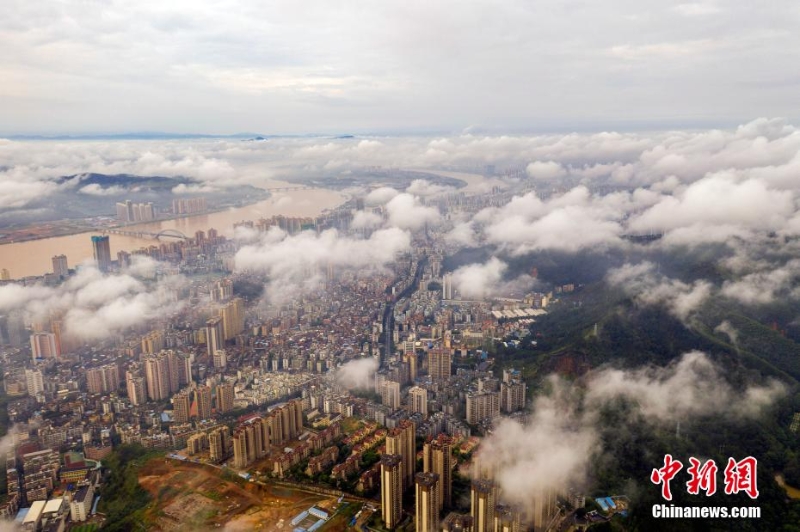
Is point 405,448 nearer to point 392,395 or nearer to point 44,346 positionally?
point 392,395

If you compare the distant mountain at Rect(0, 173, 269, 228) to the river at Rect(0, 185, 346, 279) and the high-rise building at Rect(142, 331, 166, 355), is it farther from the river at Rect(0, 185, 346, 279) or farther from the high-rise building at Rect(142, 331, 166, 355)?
the high-rise building at Rect(142, 331, 166, 355)

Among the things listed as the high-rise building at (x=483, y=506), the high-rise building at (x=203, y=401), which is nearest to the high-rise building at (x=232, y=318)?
the high-rise building at (x=203, y=401)

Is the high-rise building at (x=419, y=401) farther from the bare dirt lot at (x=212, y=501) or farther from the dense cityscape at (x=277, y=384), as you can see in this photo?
the bare dirt lot at (x=212, y=501)

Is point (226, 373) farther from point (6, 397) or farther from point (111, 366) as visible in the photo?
point (6, 397)

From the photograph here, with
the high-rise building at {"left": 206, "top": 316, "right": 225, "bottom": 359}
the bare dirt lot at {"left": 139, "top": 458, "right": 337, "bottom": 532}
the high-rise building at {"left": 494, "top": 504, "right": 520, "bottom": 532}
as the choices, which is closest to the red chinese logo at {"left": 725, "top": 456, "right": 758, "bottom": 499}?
the high-rise building at {"left": 494, "top": 504, "right": 520, "bottom": 532}

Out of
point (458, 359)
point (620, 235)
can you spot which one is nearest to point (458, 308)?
point (458, 359)

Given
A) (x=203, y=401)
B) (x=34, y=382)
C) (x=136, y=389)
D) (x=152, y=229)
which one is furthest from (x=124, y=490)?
(x=152, y=229)
